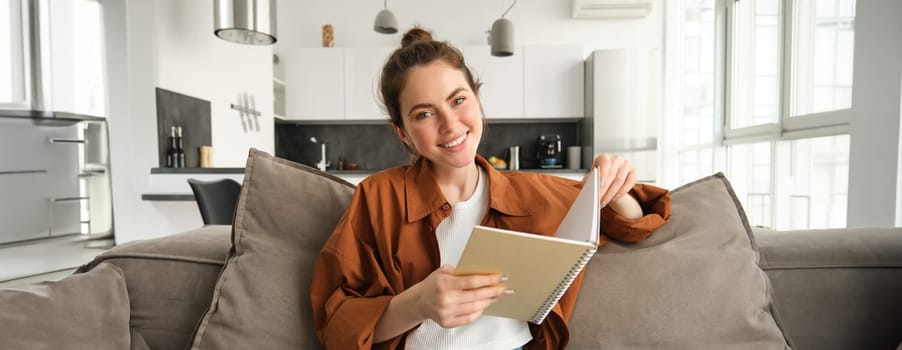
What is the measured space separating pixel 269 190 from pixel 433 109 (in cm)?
38

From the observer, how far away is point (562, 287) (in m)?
0.70

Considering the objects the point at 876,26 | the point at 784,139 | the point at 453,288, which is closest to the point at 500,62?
the point at 784,139

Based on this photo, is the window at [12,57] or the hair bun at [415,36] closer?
the hair bun at [415,36]

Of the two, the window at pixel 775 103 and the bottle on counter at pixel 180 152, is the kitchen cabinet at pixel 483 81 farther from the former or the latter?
the bottle on counter at pixel 180 152

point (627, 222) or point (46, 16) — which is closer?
point (627, 222)

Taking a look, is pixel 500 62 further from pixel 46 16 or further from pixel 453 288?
pixel 453 288

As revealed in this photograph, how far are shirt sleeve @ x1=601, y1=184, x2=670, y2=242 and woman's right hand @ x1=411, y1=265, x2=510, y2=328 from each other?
13.8 inches

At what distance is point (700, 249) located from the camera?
37.1 inches

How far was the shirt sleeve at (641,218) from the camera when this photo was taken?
0.93 metres

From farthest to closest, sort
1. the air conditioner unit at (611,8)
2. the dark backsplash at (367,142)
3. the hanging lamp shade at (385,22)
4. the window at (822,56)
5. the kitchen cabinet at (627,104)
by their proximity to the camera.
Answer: the dark backsplash at (367,142)
the air conditioner unit at (611,8)
the kitchen cabinet at (627,104)
the hanging lamp shade at (385,22)
the window at (822,56)

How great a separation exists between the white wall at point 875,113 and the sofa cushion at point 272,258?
1687 millimetres

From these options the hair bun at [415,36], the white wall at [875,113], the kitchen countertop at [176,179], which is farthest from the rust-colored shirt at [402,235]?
the kitchen countertop at [176,179]

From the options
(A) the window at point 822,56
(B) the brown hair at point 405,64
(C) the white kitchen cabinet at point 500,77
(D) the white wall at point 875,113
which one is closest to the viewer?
(B) the brown hair at point 405,64

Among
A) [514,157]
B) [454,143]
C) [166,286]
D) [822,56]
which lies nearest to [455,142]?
[454,143]
